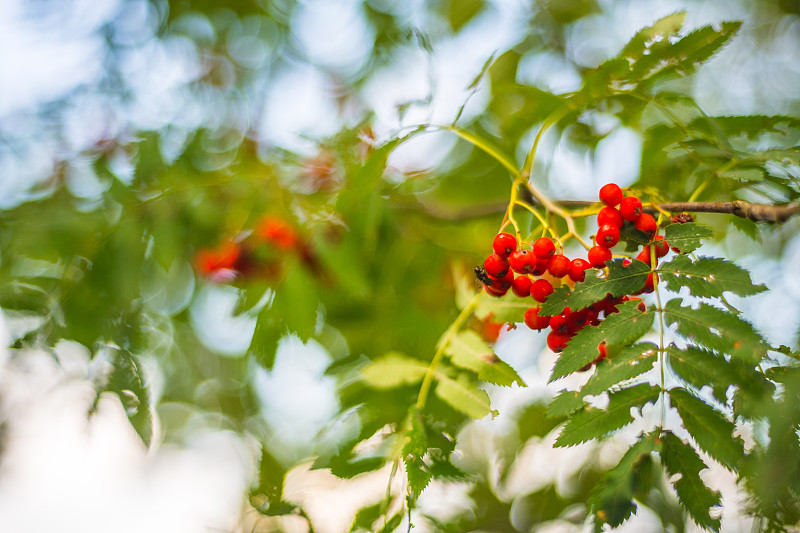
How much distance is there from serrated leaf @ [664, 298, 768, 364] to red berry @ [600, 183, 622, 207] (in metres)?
0.29

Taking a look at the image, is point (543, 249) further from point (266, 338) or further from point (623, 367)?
point (266, 338)

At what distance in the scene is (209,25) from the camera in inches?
179

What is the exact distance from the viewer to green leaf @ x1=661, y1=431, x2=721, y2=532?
99 cm

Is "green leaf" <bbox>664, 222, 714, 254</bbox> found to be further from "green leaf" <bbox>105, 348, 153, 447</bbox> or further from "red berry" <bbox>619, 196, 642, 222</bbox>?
"green leaf" <bbox>105, 348, 153, 447</bbox>

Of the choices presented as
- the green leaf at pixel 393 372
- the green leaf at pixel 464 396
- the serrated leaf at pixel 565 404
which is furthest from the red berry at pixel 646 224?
the green leaf at pixel 393 372

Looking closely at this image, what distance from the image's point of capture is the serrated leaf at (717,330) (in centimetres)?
100

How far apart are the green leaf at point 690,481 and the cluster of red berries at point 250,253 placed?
141cm

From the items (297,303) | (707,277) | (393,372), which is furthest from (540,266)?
(297,303)

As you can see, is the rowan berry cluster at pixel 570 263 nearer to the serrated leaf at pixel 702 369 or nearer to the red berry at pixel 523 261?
the red berry at pixel 523 261

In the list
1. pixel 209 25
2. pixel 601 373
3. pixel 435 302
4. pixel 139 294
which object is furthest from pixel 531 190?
pixel 209 25

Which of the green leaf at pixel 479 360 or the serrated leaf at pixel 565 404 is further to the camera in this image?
the green leaf at pixel 479 360

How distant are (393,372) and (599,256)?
0.67 m

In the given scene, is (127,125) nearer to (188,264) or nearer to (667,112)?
(188,264)

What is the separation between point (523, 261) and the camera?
1337 mm
